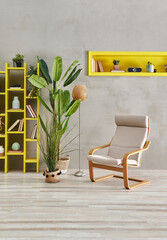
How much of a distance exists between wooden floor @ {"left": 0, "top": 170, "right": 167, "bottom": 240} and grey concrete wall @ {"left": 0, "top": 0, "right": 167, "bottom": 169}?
1.27 metres

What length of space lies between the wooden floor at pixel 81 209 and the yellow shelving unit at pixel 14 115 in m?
0.55

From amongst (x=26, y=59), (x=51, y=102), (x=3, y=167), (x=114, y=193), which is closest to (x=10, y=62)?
(x=26, y=59)

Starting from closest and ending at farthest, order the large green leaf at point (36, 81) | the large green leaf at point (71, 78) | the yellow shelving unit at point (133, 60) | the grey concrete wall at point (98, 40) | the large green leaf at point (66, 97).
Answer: the large green leaf at point (36, 81), the large green leaf at point (66, 97), the large green leaf at point (71, 78), the grey concrete wall at point (98, 40), the yellow shelving unit at point (133, 60)

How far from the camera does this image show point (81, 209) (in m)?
2.97

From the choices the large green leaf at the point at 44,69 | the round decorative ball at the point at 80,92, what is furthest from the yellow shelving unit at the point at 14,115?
the round decorative ball at the point at 80,92

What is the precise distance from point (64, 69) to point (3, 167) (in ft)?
6.79

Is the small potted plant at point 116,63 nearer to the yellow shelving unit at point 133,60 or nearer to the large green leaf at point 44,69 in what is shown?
the yellow shelving unit at point 133,60

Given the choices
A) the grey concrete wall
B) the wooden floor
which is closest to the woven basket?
the grey concrete wall

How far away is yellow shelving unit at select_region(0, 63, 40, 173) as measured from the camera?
183 inches

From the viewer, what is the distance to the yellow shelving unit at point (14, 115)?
15.3 ft

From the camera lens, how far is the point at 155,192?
3607 millimetres

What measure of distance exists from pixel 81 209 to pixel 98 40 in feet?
10.1

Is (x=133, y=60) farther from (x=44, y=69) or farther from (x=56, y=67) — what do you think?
(x=44, y=69)

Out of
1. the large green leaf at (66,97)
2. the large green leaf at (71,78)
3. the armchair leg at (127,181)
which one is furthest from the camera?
the large green leaf at (71,78)
